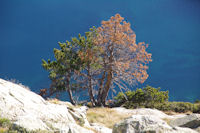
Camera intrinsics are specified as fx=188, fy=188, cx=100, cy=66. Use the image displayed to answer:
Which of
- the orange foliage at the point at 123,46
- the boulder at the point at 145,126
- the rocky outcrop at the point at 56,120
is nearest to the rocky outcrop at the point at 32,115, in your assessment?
the rocky outcrop at the point at 56,120

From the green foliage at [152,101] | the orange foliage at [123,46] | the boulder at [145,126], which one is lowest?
the boulder at [145,126]

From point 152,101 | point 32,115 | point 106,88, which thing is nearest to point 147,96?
point 152,101

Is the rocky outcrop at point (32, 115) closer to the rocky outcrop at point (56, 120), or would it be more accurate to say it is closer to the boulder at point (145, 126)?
the rocky outcrop at point (56, 120)

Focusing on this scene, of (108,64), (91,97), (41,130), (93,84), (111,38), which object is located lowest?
(41,130)

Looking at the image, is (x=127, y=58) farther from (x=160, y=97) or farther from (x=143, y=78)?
(x=160, y=97)

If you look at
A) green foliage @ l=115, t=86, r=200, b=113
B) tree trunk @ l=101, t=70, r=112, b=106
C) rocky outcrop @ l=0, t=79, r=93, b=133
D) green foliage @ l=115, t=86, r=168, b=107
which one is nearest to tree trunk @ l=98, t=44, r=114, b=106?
tree trunk @ l=101, t=70, r=112, b=106

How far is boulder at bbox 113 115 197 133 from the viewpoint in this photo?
5.11 m

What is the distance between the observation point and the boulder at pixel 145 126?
16.8ft

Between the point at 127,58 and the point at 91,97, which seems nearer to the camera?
the point at 127,58

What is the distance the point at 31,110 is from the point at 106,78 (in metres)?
15.5

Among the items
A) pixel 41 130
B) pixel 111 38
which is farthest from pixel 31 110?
pixel 111 38

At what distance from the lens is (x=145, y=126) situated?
5.69 metres

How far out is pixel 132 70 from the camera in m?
20.4

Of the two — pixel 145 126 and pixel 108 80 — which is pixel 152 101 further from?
pixel 145 126
